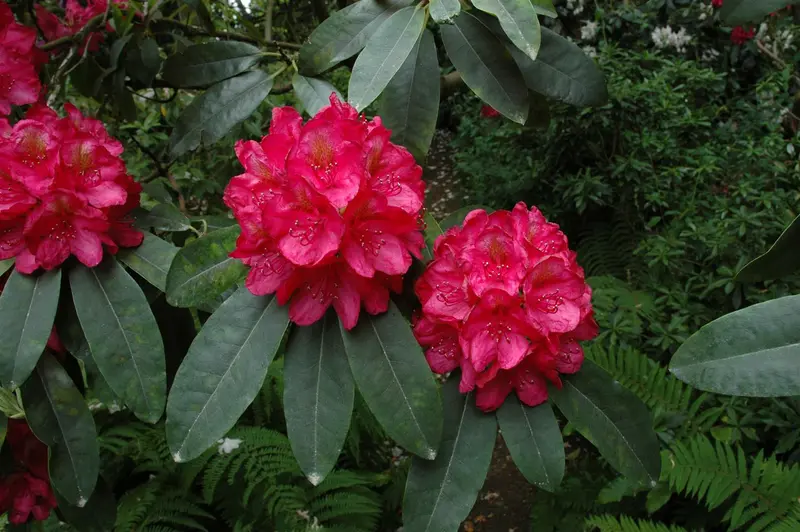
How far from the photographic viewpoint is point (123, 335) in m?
0.79

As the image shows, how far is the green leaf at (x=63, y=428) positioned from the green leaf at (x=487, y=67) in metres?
0.69

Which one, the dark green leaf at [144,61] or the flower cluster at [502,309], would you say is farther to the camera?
the dark green leaf at [144,61]

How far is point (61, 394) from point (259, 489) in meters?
1.47

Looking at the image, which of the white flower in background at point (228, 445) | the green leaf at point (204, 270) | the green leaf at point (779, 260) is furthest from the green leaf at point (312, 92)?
the white flower in background at point (228, 445)

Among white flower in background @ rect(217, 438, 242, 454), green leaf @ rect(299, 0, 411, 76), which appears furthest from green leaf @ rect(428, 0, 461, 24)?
white flower in background @ rect(217, 438, 242, 454)

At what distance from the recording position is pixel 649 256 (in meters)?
2.84

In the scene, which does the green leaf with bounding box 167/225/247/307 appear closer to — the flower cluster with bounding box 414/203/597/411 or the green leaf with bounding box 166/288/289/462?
the green leaf with bounding box 166/288/289/462

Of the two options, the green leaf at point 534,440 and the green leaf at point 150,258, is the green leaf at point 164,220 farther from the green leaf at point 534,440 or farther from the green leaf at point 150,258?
the green leaf at point 534,440

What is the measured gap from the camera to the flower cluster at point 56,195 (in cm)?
80

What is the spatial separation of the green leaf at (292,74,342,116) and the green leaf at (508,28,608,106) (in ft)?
0.96

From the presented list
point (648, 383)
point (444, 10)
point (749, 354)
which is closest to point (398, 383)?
point (749, 354)

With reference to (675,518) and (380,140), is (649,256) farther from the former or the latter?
(380,140)

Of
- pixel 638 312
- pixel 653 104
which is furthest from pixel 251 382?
pixel 653 104

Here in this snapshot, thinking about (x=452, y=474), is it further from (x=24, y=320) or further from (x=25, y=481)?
(x=25, y=481)
